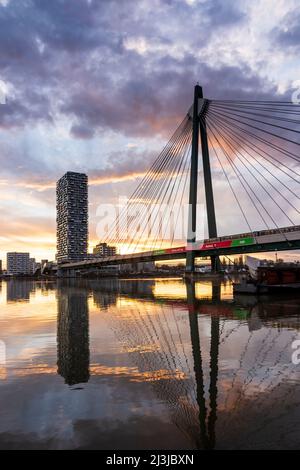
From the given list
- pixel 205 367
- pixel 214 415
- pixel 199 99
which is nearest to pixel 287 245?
pixel 199 99

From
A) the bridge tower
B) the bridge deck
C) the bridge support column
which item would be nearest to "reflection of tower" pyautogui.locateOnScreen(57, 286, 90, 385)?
the bridge deck

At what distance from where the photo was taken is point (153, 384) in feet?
35.6

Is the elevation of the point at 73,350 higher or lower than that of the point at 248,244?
lower

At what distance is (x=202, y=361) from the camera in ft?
44.5

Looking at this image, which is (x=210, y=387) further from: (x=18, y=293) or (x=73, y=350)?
(x=18, y=293)

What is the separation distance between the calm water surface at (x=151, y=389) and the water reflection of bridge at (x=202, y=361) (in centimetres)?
4

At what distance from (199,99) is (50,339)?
6560 centimetres

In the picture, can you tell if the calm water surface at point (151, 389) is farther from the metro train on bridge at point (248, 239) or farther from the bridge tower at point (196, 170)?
the bridge tower at point (196, 170)

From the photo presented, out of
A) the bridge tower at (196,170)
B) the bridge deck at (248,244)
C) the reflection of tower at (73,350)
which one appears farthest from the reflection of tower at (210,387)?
the bridge tower at (196,170)

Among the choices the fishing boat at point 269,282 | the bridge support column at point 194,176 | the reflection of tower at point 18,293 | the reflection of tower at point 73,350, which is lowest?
the reflection of tower at point 73,350

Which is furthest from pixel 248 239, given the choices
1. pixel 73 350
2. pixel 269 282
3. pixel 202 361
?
pixel 202 361

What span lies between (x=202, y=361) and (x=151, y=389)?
3673mm

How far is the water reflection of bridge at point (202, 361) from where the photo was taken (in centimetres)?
871
